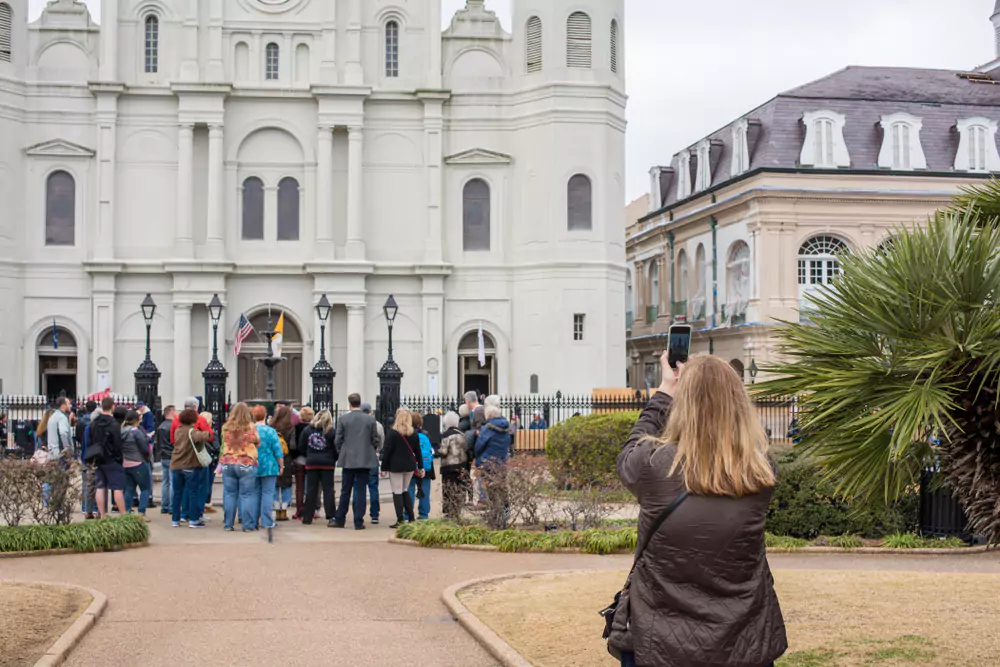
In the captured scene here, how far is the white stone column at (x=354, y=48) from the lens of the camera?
4419 centimetres

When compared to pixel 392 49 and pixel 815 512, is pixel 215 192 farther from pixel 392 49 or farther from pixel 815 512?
pixel 815 512

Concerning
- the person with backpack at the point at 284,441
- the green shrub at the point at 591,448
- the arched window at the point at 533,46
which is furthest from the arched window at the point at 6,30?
the green shrub at the point at 591,448

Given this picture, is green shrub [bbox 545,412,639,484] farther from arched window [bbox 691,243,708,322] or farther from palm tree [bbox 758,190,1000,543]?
arched window [bbox 691,243,708,322]

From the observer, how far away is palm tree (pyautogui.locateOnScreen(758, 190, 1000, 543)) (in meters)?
7.66

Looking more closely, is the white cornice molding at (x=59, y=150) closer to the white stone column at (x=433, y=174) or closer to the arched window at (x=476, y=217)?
the white stone column at (x=433, y=174)

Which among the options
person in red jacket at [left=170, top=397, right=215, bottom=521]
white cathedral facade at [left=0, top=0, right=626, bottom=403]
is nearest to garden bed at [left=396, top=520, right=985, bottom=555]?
person in red jacket at [left=170, top=397, right=215, bottom=521]

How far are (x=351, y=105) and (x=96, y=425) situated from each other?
89.8ft

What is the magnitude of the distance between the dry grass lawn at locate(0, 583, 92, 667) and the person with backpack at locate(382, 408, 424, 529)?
6.63m

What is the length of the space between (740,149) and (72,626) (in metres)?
42.1

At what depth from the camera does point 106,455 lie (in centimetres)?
1841

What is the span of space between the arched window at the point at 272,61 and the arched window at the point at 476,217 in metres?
7.60

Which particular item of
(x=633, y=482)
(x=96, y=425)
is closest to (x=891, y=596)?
(x=633, y=482)

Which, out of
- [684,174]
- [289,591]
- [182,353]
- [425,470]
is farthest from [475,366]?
[289,591]

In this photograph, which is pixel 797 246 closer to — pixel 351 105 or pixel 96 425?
pixel 351 105
